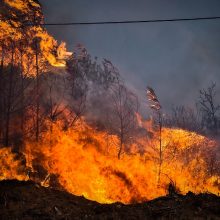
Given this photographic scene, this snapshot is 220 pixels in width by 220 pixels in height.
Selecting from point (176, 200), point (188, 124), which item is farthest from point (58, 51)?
point (188, 124)

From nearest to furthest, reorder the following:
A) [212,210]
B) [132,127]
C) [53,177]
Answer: [212,210], [53,177], [132,127]

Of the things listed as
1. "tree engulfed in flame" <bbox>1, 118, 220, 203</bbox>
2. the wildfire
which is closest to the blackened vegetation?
"tree engulfed in flame" <bbox>1, 118, 220, 203</bbox>

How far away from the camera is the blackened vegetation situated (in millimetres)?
9875

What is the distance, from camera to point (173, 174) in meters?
37.8

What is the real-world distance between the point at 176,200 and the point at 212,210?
4.55 ft

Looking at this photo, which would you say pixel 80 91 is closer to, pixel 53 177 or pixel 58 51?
pixel 58 51

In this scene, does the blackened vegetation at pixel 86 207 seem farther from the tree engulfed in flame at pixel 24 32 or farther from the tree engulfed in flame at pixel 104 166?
the tree engulfed in flame at pixel 24 32

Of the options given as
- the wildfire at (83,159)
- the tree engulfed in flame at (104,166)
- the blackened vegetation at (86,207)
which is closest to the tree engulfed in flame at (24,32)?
the wildfire at (83,159)

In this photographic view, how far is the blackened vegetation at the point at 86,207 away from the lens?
9875 millimetres

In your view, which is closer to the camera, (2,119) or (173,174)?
(2,119)

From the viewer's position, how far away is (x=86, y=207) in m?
11.1

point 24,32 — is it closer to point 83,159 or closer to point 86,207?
point 83,159

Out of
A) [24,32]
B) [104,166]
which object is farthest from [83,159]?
[24,32]

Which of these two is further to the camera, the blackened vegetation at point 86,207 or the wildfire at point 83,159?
the wildfire at point 83,159
